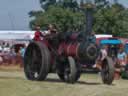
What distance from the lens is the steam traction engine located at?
61.9 ft

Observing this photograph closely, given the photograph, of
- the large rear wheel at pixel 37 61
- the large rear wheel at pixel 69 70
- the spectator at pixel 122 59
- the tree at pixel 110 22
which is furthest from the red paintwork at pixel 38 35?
the tree at pixel 110 22

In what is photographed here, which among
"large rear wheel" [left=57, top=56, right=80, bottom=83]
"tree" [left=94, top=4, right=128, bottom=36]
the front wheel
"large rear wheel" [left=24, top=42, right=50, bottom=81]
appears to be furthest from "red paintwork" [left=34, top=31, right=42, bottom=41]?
"tree" [left=94, top=4, right=128, bottom=36]

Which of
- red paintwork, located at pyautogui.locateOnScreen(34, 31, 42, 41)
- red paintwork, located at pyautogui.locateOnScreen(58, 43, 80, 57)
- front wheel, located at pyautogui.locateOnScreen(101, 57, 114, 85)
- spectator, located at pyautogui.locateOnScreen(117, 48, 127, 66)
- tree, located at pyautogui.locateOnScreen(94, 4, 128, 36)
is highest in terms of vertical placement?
red paintwork, located at pyautogui.locateOnScreen(34, 31, 42, 41)

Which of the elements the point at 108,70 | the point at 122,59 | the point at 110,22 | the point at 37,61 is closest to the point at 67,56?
the point at 108,70

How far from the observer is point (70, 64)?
18812mm

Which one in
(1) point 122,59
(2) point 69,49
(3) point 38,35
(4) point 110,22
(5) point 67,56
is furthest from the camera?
(4) point 110,22

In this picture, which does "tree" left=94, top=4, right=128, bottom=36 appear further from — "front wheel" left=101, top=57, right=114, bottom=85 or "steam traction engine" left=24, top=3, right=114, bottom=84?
"front wheel" left=101, top=57, right=114, bottom=85

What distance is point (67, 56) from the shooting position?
19.3 meters

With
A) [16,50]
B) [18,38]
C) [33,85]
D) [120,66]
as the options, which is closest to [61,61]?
[33,85]

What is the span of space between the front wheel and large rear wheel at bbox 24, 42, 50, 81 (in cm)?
175

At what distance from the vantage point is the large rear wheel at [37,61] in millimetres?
19531

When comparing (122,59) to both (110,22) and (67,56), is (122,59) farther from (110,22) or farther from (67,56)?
(110,22)

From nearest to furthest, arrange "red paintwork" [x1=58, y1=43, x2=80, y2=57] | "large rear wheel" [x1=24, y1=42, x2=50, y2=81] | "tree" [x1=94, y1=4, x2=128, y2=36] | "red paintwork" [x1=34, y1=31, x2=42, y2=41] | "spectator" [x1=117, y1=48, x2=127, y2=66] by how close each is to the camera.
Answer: "red paintwork" [x1=58, y1=43, x2=80, y2=57] → "large rear wheel" [x1=24, y1=42, x2=50, y2=81] → "red paintwork" [x1=34, y1=31, x2=42, y2=41] → "spectator" [x1=117, y1=48, x2=127, y2=66] → "tree" [x1=94, y1=4, x2=128, y2=36]

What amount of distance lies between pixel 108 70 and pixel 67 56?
1.33 meters
